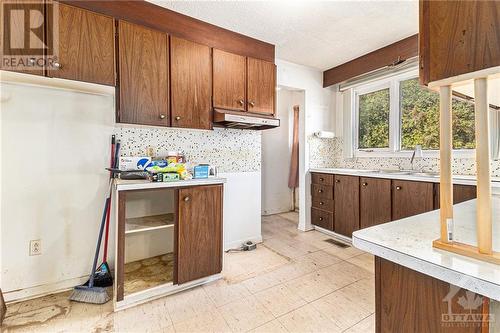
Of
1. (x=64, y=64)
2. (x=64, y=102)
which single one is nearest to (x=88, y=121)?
(x=64, y=102)

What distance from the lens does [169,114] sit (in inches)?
82.4

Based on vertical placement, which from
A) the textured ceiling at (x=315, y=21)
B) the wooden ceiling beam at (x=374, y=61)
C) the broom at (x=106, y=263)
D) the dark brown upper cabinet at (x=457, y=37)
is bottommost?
the broom at (x=106, y=263)

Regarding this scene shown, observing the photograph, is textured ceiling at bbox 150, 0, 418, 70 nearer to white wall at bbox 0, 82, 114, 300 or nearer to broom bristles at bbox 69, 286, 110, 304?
white wall at bbox 0, 82, 114, 300

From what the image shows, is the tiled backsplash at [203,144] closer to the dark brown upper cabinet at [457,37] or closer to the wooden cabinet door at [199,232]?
the wooden cabinet door at [199,232]

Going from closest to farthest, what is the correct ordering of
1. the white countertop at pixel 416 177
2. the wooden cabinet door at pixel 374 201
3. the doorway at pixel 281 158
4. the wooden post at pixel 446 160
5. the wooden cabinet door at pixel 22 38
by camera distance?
the wooden post at pixel 446 160
the wooden cabinet door at pixel 22 38
the white countertop at pixel 416 177
the wooden cabinet door at pixel 374 201
the doorway at pixel 281 158

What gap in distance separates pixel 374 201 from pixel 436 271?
7.49 feet

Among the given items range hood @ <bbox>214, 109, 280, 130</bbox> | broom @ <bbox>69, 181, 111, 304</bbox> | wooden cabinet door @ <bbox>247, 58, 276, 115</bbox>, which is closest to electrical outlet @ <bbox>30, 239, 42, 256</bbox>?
broom @ <bbox>69, 181, 111, 304</bbox>

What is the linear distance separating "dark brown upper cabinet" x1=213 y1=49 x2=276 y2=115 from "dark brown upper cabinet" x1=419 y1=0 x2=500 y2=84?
6.37 feet

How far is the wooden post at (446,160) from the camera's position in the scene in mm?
661

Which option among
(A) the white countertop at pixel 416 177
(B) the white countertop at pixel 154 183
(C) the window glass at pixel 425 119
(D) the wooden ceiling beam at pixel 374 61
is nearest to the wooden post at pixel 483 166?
(A) the white countertop at pixel 416 177

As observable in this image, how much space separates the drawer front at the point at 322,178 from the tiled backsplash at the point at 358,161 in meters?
0.18

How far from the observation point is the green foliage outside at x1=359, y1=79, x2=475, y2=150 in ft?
7.84

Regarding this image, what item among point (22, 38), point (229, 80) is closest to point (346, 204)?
point (229, 80)

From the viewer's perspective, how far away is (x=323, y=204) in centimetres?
325
